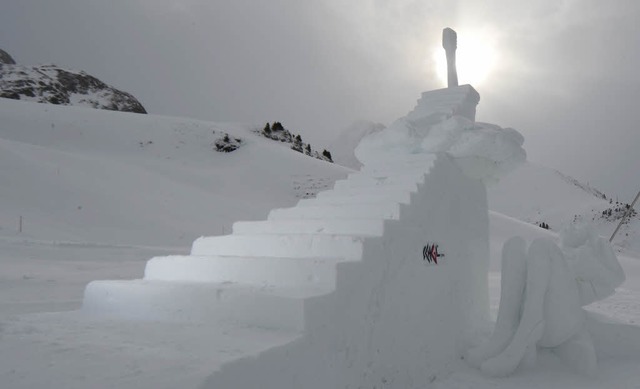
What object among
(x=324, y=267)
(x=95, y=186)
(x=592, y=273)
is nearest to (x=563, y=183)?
(x=95, y=186)

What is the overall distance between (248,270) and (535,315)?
302 centimetres

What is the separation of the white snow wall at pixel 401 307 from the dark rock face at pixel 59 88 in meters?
48.9

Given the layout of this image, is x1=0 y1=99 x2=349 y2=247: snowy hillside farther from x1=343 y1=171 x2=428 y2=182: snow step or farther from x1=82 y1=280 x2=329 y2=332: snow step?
x1=82 y1=280 x2=329 y2=332: snow step

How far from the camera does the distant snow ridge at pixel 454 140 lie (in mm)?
6316

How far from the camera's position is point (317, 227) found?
516 cm

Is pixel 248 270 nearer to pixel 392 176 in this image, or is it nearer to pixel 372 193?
pixel 372 193

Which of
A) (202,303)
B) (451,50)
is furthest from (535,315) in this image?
(451,50)

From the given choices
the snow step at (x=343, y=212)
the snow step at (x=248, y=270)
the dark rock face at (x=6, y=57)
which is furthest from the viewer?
the dark rock face at (x=6, y=57)

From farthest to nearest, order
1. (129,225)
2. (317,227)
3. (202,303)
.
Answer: (129,225)
(317,227)
(202,303)

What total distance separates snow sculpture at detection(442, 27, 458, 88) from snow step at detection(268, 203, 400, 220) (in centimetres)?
430

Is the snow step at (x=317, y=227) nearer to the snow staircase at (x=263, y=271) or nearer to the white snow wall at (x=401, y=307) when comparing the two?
the snow staircase at (x=263, y=271)

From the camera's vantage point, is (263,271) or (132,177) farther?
(132,177)

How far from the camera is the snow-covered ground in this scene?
9.05 feet

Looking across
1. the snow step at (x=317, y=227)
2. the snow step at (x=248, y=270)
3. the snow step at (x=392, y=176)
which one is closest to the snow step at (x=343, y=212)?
the snow step at (x=317, y=227)
